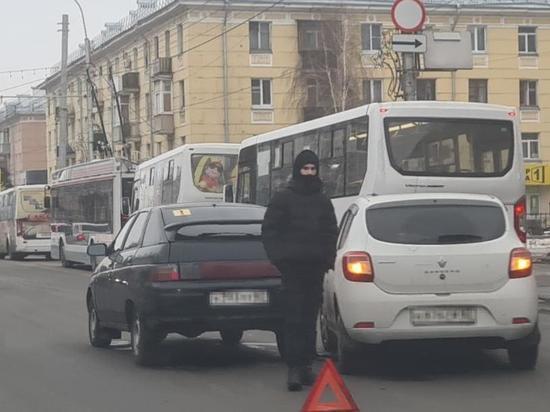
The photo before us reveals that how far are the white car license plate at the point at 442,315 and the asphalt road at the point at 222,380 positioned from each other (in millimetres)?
498

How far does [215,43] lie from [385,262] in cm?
4345

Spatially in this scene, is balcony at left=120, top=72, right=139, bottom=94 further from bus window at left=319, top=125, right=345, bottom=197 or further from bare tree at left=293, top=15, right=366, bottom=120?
bus window at left=319, top=125, right=345, bottom=197

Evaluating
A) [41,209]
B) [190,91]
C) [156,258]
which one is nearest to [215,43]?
[190,91]

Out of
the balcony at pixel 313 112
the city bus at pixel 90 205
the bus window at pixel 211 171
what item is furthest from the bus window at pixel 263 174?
the balcony at pixel 313 112

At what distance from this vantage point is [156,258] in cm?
1044

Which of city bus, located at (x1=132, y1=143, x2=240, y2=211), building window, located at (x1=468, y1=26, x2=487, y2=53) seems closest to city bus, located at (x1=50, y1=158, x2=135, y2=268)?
city bus, located at (x1=132, y1=143, x2=240, y2=211)

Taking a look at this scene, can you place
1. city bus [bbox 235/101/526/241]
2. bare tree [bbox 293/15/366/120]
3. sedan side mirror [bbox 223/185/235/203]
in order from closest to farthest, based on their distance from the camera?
city bus [bbox 235/101/526/241], sedan side mirror [bbox 223/185/235/203], bare tree [bbox 293/15/366/120]

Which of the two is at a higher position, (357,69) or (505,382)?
(357,69)

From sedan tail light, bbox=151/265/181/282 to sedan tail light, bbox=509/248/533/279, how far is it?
3000 mm

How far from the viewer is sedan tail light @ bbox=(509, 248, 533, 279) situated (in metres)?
9.55

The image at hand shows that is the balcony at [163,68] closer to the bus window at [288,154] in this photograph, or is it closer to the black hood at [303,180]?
the bus window at [288,154]

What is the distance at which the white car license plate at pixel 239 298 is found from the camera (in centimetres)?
1031

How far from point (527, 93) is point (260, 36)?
13.8 m

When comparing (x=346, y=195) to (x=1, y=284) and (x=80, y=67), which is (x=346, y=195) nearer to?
(x=1, y=284)
